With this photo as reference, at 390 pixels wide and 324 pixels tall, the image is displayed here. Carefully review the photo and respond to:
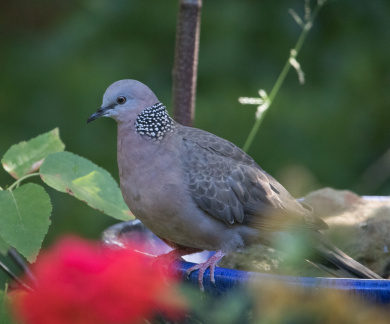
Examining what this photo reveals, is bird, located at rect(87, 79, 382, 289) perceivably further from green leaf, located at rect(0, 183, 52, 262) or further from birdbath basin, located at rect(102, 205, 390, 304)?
green leaf, located at rect(0, 183, 52, 262)

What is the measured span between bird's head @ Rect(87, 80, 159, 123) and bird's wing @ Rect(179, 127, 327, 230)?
13 centimetres

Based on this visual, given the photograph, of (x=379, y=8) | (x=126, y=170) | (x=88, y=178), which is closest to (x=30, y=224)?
(x=88, y=178)

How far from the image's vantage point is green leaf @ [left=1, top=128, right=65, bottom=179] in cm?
154

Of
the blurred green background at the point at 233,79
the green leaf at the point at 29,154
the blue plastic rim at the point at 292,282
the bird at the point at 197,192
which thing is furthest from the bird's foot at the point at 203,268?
the blurred green background at the point at 233,79

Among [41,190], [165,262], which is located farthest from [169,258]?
[41,190]

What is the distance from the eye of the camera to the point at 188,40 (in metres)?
2.03

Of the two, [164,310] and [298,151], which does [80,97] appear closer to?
[298,151]

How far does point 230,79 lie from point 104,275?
10.4 ft

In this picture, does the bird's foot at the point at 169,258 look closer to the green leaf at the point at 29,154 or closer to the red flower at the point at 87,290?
the green leaf at the point at 29,154

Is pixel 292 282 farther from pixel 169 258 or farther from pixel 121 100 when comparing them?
pixel 121 100

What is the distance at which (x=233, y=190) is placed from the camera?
6.11 feet

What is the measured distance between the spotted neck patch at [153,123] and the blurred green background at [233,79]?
1.93 m

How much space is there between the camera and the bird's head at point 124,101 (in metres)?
1.87

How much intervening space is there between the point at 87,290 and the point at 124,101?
1.09 meters
